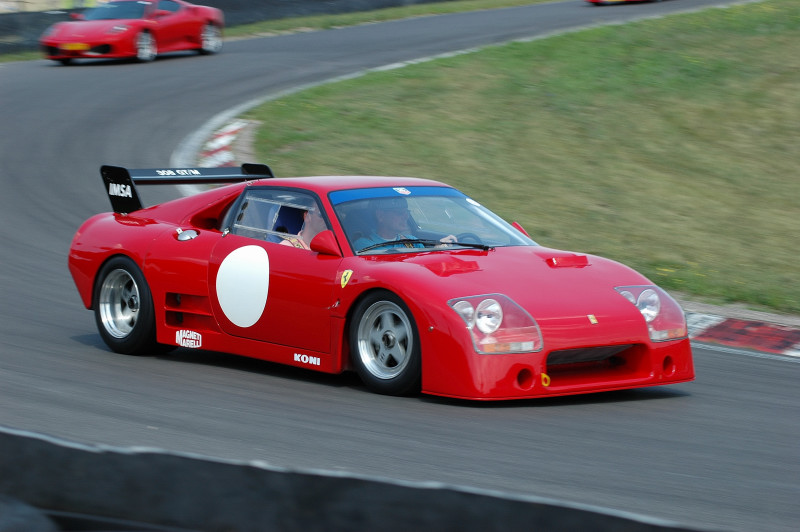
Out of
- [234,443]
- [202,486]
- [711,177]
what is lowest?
[711,177]

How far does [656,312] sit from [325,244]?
1842 mm

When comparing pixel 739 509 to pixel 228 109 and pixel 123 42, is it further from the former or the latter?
pixel 123 42

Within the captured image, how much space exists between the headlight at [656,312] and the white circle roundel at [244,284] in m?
2.01

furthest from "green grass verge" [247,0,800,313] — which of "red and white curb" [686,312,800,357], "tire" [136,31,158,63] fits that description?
"tire" [136,31,158,63]

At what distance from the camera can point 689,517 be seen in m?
4.15

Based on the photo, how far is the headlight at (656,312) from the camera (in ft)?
20.9

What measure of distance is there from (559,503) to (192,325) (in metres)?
4.35

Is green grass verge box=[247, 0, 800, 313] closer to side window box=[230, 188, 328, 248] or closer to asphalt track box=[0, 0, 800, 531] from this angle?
asphalt track box=[0, 0, 800, 531]

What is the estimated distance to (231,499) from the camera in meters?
3.72

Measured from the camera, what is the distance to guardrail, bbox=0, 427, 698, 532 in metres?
3.37

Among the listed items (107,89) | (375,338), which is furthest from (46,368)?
(107,89)

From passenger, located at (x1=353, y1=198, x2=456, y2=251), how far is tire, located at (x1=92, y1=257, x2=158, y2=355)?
63.4 inches

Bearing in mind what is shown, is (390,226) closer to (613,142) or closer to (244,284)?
(244,284)

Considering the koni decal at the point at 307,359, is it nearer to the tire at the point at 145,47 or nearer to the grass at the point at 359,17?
the tire at the point at 145,47
